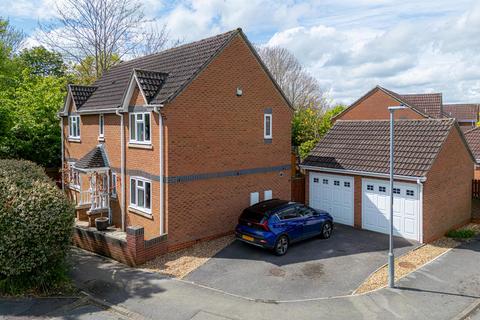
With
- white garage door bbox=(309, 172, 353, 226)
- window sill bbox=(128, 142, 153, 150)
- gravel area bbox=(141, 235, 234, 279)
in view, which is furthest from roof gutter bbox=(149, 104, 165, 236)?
white garage door bbox=(309, 172, 353, 226)

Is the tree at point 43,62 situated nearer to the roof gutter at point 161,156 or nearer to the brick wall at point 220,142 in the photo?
the brick wall at point 220,142

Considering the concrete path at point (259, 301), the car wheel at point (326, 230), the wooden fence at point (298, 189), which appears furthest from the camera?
the wooden fence at point (298, 189)

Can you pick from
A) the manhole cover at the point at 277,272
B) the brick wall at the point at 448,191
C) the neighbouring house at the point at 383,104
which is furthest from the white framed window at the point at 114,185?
the neighbouring house at the point at 383,104

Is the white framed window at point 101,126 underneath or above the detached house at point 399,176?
above

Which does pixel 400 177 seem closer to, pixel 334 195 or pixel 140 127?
pixel 334 195

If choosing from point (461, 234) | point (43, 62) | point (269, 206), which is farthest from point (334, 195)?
point (43, 62)
